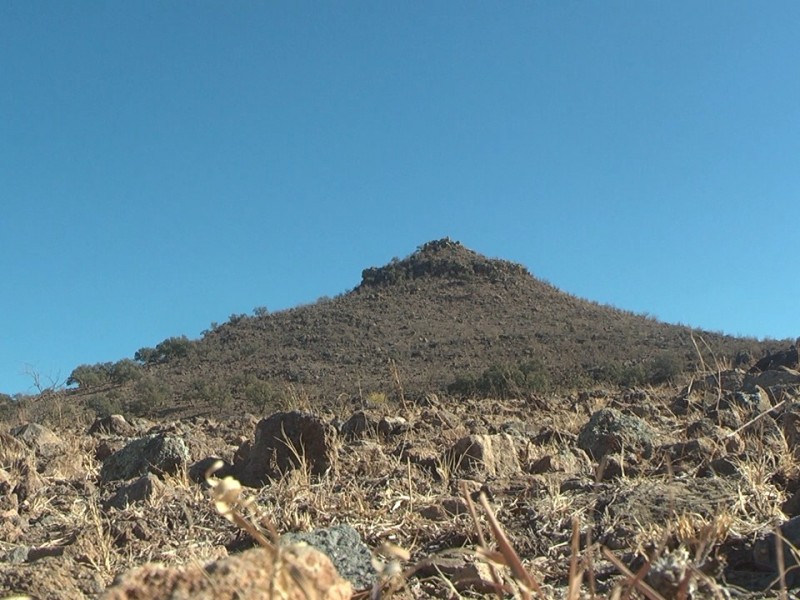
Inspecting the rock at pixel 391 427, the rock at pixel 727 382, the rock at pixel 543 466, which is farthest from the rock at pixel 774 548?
the rock at pixel 727 382

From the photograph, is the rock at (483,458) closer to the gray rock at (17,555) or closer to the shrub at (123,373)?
the gray rock at (17,555)

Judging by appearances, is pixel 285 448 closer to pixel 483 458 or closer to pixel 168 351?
pixel 483 458

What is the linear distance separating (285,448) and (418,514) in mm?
1684

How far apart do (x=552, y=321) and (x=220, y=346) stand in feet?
54.8

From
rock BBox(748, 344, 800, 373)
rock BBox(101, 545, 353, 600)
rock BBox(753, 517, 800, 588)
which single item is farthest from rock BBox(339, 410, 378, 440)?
rock BBox(748, 344, 800, 373)

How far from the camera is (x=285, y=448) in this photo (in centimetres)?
514

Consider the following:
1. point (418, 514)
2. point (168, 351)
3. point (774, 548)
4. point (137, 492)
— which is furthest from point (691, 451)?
point (168, 351)

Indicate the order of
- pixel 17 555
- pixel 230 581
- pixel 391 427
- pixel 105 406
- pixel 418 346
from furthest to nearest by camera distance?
1. pixel 418 346
2. pixel 105 406
3. pixel 391 427
4. pixel 17 555
5. pixel 230 581

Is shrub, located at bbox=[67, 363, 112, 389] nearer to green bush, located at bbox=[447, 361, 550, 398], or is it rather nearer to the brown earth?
green bush, located at bbox=[447, 361, 550, 398]

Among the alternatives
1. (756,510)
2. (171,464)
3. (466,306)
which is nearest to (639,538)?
(756,510)

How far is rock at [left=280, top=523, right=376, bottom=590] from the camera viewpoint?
263 cm

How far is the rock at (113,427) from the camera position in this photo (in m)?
9.55

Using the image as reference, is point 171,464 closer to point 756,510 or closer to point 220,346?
point 756,510

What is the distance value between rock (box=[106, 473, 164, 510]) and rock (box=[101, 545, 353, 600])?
297cm
